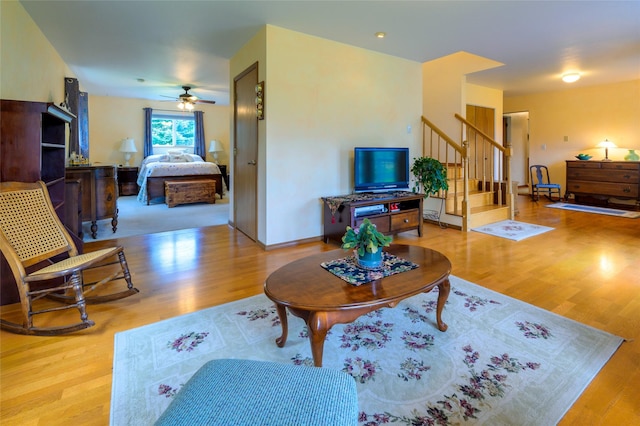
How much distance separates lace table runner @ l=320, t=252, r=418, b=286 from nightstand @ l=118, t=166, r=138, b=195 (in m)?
8.21

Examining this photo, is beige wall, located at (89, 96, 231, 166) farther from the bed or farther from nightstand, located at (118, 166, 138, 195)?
the bed

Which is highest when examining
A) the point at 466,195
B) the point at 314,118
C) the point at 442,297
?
the point at 314,118

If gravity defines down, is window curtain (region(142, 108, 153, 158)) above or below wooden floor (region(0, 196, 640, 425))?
above

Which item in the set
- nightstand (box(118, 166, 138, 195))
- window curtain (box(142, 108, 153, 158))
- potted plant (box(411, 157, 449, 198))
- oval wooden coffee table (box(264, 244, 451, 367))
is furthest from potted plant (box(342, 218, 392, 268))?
window curtain (box(142, 108, 153, 158))

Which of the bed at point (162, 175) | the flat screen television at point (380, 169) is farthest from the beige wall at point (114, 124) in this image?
the flat screen television at point (380, 169)

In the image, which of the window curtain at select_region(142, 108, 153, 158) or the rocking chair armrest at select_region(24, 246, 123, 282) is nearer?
the rocking chair armrest at select_region(24, 246, 123, 282)

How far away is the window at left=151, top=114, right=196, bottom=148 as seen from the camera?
30.1ft

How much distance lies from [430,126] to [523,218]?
2.27m

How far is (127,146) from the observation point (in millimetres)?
8516

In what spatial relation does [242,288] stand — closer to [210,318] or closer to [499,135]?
[210,318]

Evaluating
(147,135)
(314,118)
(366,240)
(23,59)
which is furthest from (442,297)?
(147,135)

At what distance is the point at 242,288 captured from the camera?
2.79 metres

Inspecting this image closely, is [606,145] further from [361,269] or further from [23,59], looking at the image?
[23,59]

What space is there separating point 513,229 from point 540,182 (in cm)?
374
